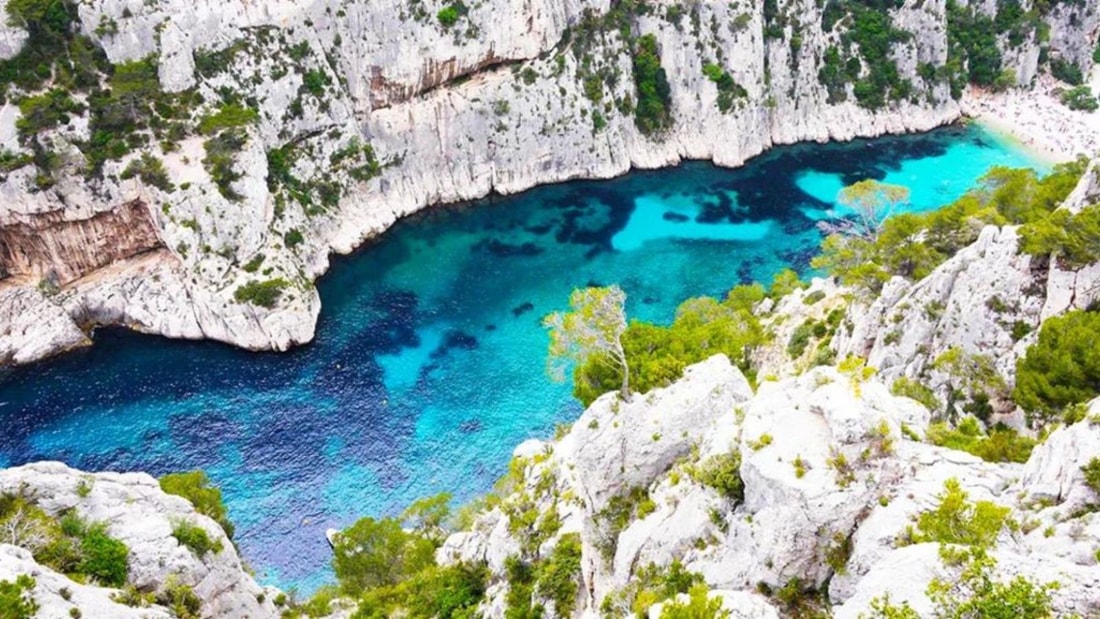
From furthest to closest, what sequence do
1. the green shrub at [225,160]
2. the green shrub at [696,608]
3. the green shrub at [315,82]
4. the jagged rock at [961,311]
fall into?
the green shrub at [315,82]
the green shrub at [225,160]
the jagged rock at [961,311]
the green shrub at [696,608]

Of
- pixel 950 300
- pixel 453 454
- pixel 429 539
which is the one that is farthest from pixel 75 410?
pixel 950 300

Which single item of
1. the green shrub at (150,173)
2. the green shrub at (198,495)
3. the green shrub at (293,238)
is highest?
the green shrub at (150,173)

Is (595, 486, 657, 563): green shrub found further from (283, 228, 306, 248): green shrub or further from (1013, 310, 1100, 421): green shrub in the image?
(283, 228, 306, 248): green shrub

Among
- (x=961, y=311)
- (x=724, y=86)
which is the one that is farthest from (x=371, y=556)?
(x=724, y=86)

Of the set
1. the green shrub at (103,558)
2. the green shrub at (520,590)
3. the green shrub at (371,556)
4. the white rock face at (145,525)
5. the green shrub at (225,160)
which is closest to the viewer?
the green shrub at (520,590)

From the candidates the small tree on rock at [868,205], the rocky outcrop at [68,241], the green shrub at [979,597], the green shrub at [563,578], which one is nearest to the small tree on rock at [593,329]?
the green shrub at [563,578]

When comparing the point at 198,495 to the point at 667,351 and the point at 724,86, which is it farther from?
the point at 724,86

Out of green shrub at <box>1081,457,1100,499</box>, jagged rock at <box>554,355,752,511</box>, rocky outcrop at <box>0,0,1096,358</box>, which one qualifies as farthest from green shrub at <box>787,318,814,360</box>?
rocky outcrop at <box>0,0,1096,358</box>

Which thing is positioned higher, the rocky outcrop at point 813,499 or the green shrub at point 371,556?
the rocky outcrop at point 813,499

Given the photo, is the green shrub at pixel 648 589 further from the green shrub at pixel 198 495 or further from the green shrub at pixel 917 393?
the green shrub at pixel 198 495
